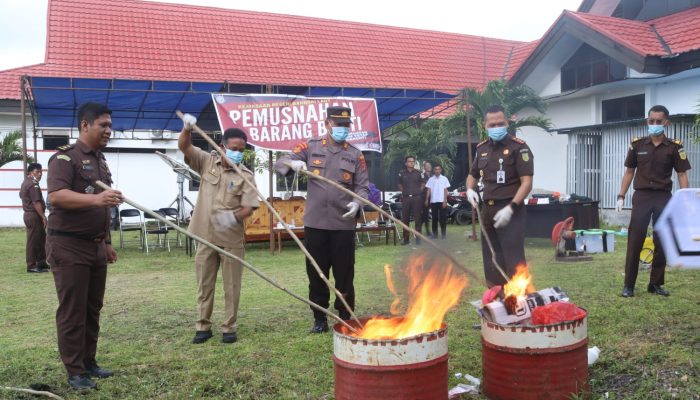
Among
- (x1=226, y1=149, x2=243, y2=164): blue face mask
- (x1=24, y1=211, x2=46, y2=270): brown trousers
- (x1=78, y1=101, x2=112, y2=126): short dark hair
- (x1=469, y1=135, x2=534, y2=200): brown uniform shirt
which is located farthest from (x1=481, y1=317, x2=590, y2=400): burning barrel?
(x1=24, y1=211, x2=46, y2=270): brown trousers

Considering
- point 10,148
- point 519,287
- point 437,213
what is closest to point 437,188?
point 437,213

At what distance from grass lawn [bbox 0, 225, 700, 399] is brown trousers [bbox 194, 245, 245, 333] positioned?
203 millimetres

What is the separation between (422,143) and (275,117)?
7624 millimetres

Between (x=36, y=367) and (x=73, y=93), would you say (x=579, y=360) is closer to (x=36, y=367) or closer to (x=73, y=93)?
(x=36, y=367)

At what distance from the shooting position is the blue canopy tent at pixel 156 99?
488 inches

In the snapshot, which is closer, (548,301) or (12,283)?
(548,301)

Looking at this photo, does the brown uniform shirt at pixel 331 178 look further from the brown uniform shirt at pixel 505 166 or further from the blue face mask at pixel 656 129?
the blue face mask at pixel 656 129

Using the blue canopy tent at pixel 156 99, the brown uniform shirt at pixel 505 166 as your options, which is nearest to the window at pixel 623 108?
the blue canopy tent at pixel 156 99

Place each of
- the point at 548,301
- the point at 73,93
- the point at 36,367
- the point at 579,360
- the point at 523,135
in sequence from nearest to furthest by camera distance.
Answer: the point at 579,360, the point at 548,301, the point at 36,367, the point at 73,93, the point at 523,135

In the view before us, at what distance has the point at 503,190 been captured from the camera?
16.2 ft

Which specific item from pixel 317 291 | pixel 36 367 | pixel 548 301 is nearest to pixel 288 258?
pixel 317 291

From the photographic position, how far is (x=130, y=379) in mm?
3949

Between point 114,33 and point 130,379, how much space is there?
16405 mm

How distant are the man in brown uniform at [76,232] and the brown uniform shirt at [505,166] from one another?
3161mm
